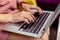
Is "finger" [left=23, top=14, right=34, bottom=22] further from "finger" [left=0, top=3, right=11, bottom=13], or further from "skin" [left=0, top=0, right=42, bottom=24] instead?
"finger" [left=0, top=3, right=11, bottom=13]

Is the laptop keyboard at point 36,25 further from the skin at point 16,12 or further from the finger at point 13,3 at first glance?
the finger at point 13,3

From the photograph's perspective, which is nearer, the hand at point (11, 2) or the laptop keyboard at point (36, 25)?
the laptop keyboard at point (36, 25)

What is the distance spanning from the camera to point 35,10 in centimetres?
96

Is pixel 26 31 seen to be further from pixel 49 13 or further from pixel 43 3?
pixel 43 3

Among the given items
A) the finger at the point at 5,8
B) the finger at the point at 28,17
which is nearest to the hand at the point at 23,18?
A: the finger at the point at 28,17

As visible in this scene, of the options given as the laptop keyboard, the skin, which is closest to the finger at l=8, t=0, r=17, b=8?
the skin

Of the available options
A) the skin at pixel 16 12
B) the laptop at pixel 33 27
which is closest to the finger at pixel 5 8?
the skin at pixel 16 12

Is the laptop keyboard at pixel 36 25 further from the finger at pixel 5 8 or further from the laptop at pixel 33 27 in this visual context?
the finger at pixel 5 8

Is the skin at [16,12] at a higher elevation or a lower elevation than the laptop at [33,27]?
higher

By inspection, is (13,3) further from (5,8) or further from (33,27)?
(33,27)

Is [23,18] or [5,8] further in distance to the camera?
[5,8]

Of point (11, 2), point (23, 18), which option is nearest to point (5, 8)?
point (11, 2)

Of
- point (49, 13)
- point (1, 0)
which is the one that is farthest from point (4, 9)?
point (49, 13)

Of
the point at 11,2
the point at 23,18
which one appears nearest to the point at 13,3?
the point at 11,2
